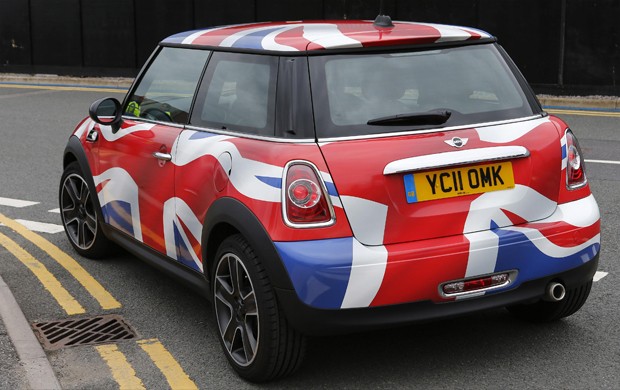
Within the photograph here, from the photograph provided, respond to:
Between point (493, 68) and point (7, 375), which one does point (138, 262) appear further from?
point (493, 68)

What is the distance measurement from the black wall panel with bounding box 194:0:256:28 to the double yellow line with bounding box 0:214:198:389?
12.5 meters

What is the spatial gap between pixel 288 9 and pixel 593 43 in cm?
638

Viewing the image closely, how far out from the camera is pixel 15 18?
78.5ft

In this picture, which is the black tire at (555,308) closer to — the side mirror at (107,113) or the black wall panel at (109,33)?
the side mirror at (107,113)

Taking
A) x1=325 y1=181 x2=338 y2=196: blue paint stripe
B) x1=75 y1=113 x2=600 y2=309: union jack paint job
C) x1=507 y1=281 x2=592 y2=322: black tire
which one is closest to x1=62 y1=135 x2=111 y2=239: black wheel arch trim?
x1=75 y1=113 x2=600 y2=309: union jack paint job

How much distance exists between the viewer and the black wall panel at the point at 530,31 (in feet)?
54.1

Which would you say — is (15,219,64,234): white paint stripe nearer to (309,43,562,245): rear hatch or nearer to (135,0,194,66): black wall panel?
(309,43,562,245): rear hatch

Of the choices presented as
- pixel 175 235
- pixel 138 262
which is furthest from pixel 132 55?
pixel 175 235

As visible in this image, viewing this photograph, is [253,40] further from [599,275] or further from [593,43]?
[593,43]

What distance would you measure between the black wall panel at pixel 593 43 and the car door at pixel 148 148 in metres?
11.5

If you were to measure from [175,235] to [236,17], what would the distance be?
51.7 feet

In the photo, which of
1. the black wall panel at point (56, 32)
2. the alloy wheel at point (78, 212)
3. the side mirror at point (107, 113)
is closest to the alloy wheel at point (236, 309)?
the side mirror at point (107, 113)

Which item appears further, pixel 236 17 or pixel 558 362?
pixel 236 17

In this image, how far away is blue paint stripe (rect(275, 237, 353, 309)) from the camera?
4.11 metres
